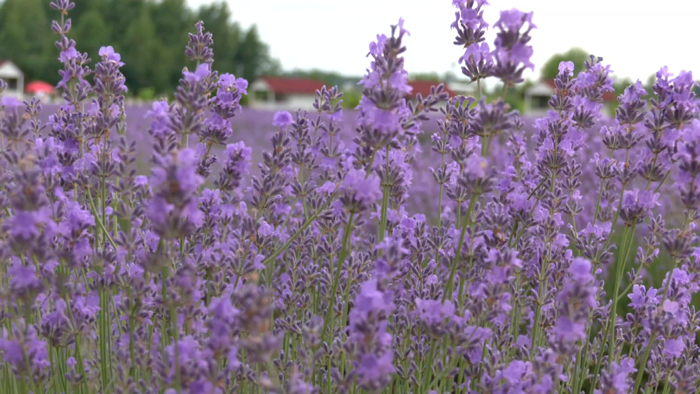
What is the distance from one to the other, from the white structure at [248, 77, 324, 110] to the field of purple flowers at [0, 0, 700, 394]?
195 feet

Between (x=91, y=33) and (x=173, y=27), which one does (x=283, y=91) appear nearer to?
(x=173, y=27)

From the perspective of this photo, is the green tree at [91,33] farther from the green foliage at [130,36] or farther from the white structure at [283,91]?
the white structure at [283,91]

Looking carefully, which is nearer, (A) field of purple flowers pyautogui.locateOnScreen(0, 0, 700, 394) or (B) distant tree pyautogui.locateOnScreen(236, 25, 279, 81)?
(A) field of purple flowers pyautogui.locateOnScreen(0, 0, 700, 394)

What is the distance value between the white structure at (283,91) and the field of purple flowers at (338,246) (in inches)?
2340

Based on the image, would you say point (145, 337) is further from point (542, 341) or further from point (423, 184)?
point (423, 184)

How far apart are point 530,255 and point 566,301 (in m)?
0.75

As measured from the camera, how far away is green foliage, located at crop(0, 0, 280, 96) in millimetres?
45250

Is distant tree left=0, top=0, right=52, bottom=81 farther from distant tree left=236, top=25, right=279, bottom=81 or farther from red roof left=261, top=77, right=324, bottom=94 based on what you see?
red roof left=261, top=77, right=324, bottom=94

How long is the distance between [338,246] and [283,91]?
61.4 meters

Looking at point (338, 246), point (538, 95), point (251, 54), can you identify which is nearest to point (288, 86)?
point (251, 54)

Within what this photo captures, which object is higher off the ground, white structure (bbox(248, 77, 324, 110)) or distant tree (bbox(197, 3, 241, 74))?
distant tree (bbox(197, 3, 241, 74))

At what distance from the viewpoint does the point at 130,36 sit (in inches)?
1853

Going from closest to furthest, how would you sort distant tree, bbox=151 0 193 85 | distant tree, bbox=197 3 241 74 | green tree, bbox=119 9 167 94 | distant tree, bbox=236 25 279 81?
1. green tree, bbox=119 9 167 94
2. distant tree, bbox=151 0 193 85
3. distant tree, bbox=197 3 241 74
4. distant tree, bbox=236 25 279 81

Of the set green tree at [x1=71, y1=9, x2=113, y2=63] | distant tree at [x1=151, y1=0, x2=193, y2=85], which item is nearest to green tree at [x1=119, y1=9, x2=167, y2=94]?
distant tree at [x1=151, y1=0, x2=193, y2=85]
